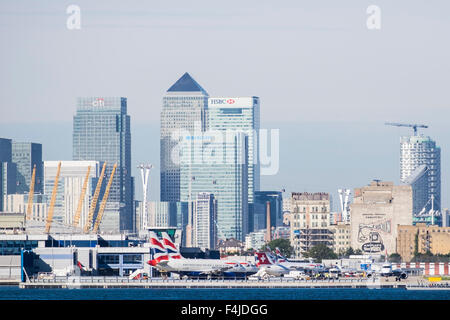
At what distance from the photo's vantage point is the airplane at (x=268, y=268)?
105588 millimetres

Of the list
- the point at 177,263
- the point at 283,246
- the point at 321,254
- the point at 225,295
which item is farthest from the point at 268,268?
the point at 283,246

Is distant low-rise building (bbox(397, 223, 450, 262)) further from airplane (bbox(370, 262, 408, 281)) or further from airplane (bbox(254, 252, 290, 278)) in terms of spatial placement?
airplane (bbox(254, 252, 290, 278))

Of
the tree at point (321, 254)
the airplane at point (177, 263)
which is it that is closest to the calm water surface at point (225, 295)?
the airplane at point (177, 263)

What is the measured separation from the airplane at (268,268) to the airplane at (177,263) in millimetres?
3982

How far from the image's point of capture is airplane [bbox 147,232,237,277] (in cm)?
9825

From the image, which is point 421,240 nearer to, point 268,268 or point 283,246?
point 283,246

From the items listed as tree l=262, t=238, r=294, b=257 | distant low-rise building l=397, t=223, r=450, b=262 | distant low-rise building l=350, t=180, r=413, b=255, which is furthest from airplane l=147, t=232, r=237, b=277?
distant low-rise building l=350, t=180, r=413, b=255

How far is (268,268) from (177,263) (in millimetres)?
11618

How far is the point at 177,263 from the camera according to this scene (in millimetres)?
98812

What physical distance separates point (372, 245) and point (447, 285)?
9720cm

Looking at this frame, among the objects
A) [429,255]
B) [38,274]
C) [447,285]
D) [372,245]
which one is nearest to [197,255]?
[38,274]

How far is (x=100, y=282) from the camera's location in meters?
89.1

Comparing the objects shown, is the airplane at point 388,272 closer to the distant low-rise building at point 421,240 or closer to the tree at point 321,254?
the tree at point 321,254
